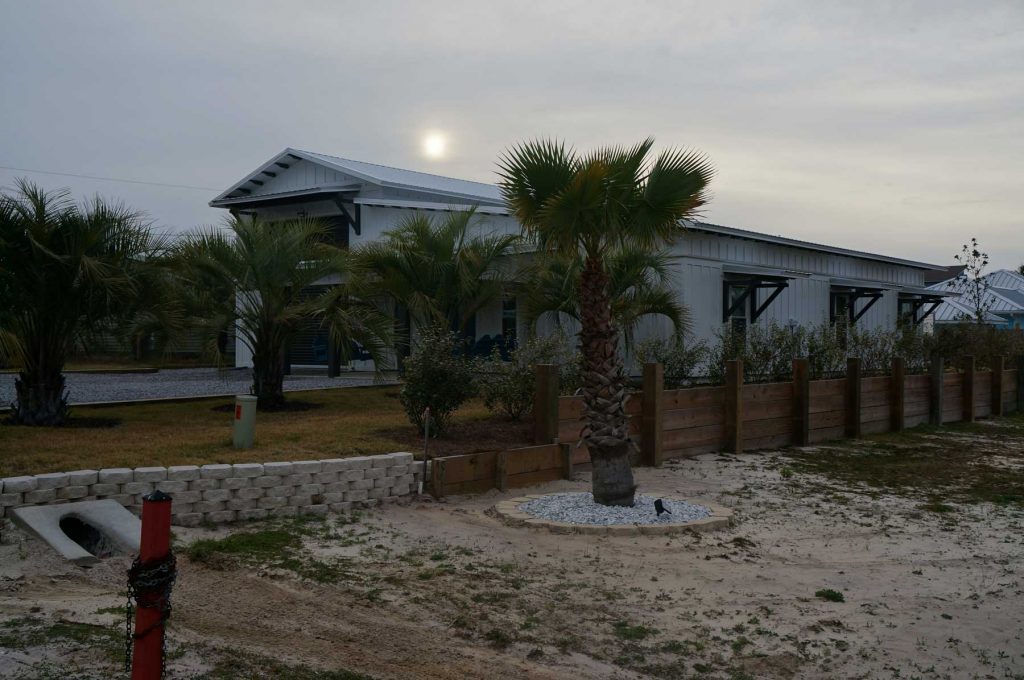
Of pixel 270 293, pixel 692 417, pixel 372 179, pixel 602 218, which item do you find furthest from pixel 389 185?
pixel 602 218

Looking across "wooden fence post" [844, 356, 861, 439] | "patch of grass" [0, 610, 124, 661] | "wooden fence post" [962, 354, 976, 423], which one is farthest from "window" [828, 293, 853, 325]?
"patch of grass" [0, 610, 124, 661]

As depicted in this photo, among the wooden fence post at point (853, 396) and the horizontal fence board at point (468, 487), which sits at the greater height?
the wooden fence post at point (853, 396)

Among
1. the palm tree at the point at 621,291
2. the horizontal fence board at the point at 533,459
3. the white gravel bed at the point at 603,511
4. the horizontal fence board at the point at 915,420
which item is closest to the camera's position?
the white gravel bed at the point at 603,511

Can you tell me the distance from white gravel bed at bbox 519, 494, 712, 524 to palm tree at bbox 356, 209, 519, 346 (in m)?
6.88

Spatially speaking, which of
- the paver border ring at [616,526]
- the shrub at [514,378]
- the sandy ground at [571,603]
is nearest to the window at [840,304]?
the shrub at [514,378]

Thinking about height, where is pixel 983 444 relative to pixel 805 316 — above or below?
below

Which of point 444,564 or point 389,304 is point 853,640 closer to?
point 444,564

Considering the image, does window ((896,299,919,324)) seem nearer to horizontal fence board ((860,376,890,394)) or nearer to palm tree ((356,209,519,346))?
horizontal fence board ((860,376,890,394))

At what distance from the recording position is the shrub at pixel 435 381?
1137 cm

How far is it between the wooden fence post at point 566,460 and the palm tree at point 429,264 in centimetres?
530

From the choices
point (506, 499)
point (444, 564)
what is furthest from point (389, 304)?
point (444, 564)

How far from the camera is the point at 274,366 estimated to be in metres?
14.5

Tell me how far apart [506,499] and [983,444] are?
1035cm

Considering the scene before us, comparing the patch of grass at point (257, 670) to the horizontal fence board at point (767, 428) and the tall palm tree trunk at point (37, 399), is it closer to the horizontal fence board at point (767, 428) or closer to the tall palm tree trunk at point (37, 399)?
the tall palm tree trunk at point (37, 399)
